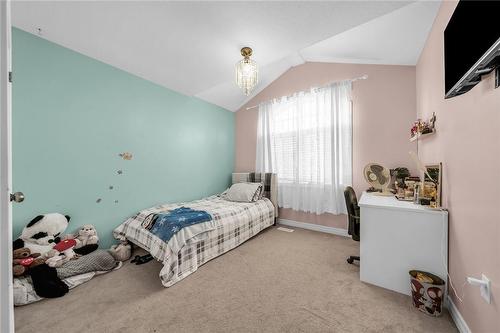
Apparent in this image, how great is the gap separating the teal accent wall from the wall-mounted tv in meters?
3.20

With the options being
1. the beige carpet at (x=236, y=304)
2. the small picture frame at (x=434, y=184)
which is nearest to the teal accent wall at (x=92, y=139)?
the beige carpet at (x=236, y=304)

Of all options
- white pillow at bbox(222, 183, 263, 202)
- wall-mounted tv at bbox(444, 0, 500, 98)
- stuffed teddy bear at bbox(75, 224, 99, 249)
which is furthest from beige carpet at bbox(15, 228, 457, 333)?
wall-mounted tv at bbox(444, 0, 500, 98)

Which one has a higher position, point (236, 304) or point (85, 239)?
point (85, 239)

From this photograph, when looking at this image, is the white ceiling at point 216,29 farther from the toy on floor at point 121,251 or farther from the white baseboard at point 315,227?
the white baseboard at point 315,227

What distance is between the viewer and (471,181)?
117cm

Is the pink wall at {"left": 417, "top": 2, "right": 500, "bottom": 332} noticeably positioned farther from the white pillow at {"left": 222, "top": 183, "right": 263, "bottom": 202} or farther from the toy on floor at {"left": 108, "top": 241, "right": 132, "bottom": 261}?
the toy on floor at {"left": 108, "top": 241, "right": 132, "bottom": 261}

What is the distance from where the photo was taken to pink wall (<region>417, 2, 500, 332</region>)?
97 centimetres

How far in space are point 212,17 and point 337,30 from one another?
4.06 feet

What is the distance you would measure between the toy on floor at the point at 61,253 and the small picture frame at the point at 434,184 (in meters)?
3.44

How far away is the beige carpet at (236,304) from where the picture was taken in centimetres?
133

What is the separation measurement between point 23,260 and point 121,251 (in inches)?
30.2

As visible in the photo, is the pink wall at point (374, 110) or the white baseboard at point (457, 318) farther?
the pink wall at point (374, 110)

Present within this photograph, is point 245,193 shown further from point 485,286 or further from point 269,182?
point 485,286

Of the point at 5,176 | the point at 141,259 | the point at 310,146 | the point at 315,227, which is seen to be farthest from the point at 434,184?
the point at 141,259
